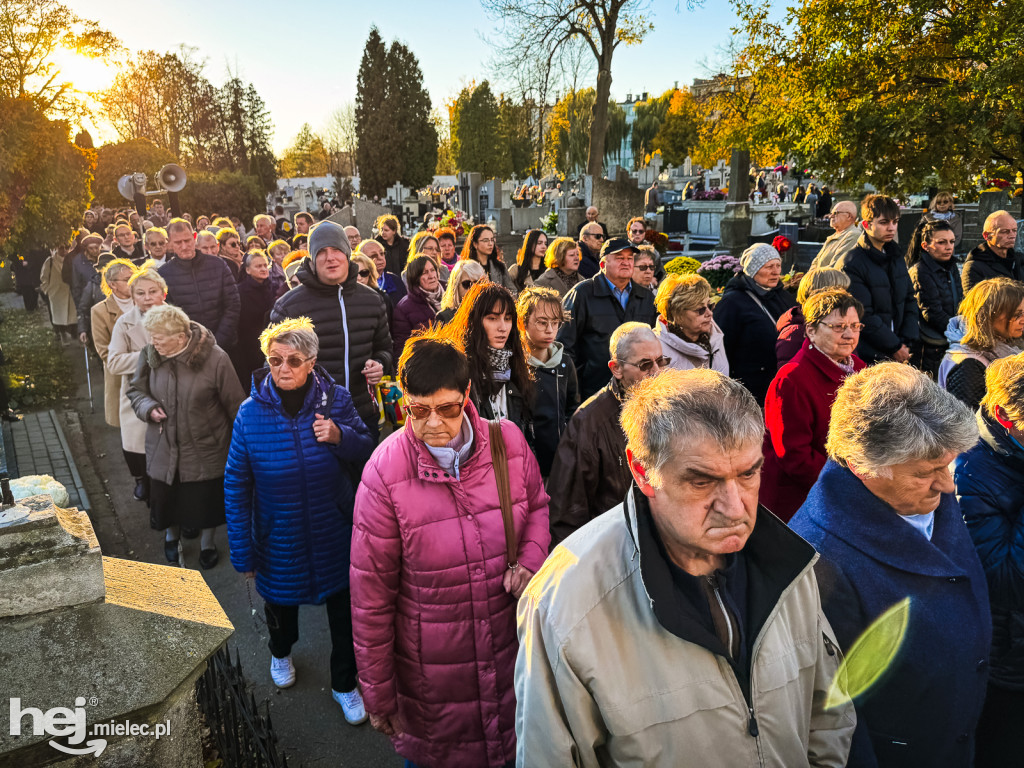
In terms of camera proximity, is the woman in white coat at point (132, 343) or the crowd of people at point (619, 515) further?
the woman in white coat at point (132, 343)

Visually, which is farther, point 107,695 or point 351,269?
point 351,269

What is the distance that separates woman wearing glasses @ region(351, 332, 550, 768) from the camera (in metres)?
2.51

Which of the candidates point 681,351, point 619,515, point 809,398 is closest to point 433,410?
point 619,515

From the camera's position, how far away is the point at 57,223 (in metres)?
10.3

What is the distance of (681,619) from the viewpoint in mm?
1514

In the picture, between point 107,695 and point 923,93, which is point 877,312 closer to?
point 923,93

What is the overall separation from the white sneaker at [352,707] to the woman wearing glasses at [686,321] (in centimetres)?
247

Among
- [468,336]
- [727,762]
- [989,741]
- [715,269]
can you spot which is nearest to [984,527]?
[989,741]

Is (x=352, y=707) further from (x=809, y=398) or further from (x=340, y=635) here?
(x=809, y=398)

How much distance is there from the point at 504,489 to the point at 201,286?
5250 millimetres

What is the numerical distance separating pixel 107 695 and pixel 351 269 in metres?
3.57

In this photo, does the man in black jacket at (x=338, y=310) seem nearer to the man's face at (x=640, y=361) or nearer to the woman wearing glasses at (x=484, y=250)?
the man's face at (x=640, y=361)

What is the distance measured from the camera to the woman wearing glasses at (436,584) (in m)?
2.51

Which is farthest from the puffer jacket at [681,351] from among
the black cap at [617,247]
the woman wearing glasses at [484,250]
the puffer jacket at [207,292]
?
the puffer jacket at [207,292]
